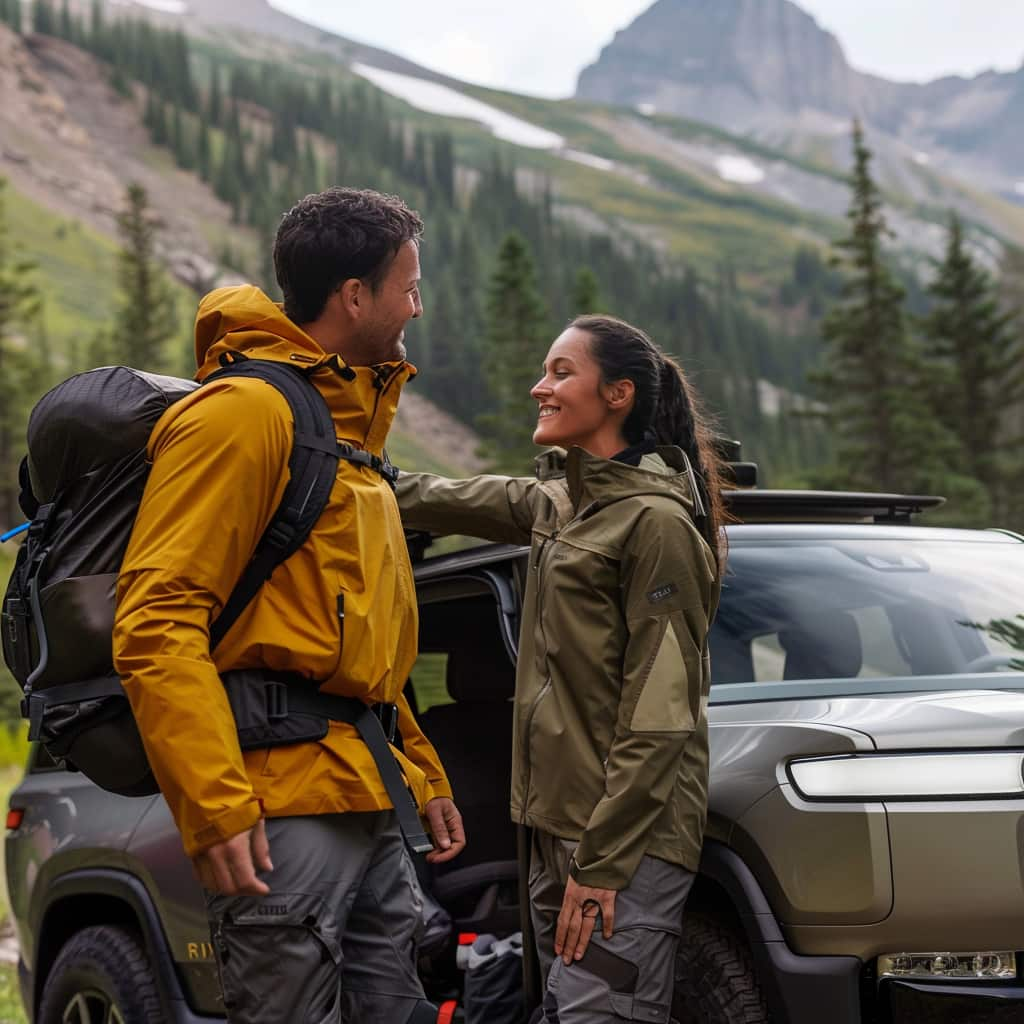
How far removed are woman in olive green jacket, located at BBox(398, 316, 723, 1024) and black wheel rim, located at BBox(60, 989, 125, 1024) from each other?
213 centimetres

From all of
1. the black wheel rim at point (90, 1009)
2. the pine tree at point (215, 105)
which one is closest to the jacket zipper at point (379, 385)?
the black wheel rim at point (90, 1009)

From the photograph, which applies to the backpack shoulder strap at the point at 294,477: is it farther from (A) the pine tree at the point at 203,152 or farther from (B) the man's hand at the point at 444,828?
(A) the pine tree at the point at 203,152

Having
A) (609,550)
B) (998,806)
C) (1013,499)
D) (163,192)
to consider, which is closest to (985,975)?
(998,806)

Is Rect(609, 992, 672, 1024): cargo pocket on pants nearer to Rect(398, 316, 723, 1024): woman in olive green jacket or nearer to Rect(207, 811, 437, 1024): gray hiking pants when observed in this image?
Rect(398, 316, 723, 1024): woman in olive green jacket

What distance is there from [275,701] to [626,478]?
3.51 feet

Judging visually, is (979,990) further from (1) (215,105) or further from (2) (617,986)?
(1) (215,105)

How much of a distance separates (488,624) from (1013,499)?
43287mm

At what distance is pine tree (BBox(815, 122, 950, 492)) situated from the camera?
133 ft

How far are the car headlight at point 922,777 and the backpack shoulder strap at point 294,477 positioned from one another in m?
1.33

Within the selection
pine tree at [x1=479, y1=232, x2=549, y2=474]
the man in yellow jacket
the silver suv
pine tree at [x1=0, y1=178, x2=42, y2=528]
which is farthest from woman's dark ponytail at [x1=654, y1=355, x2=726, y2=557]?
pine tree at [x1=0, y1=178, x2=42, y2=528]

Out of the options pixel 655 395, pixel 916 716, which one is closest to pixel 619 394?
pixel 655 395

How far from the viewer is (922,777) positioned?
9.98 feet

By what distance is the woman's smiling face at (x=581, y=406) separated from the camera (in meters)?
3.41

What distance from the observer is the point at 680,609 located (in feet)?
10.2
